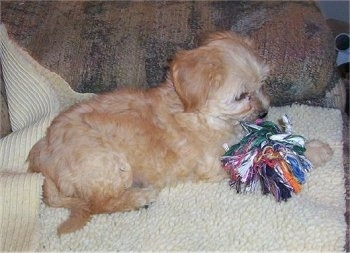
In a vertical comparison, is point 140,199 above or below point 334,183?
below

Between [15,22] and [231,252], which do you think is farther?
[15,22]

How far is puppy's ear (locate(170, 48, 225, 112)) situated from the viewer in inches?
83.7

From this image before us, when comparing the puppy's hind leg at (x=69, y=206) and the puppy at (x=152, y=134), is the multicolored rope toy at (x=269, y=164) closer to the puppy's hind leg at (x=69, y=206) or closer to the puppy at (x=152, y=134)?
the puppy at (x=152, y=134)

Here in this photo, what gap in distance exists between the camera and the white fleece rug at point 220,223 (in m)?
1.98

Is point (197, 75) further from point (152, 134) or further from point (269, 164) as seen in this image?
point (269, 164)

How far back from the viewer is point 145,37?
9.52 feet

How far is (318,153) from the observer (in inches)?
91.7

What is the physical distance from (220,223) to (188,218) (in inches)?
5.2

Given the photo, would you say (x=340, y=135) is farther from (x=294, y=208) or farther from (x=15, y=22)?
(x=15, y=22)

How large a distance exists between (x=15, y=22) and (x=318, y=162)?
1.83 meters

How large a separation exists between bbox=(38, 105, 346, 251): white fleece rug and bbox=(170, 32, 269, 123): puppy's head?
0.33 meters

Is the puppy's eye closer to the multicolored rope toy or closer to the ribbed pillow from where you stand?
the multicolored rope toy

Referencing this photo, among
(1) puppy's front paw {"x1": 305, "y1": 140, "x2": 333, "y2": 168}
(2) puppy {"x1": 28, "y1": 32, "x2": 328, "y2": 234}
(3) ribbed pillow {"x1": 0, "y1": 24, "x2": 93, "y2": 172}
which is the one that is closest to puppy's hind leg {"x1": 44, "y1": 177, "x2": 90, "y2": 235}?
(2) puppy {"x1": 28, "y1": 32, "x2": 328, "y2": 234}

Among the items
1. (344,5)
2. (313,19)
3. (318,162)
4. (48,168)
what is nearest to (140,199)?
(48,168)
